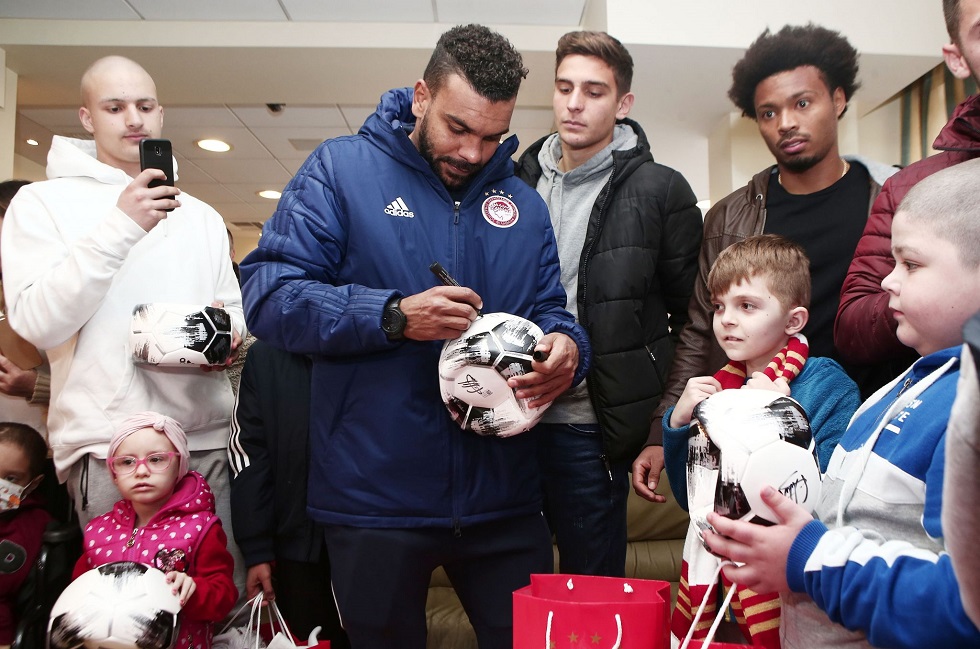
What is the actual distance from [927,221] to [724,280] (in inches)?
20.1

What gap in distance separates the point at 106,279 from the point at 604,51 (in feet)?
4.92

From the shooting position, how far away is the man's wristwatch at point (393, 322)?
1412 millimetres

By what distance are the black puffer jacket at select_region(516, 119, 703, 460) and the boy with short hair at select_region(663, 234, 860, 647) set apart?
330 millimetres

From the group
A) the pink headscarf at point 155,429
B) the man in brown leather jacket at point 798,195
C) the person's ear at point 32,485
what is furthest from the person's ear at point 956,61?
the person's ear at point 32,485

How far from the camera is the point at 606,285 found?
1.88 metres

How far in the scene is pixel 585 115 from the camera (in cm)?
205

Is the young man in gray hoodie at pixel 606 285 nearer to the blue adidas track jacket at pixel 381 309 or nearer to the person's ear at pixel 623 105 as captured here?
the person's ear at pixel 623 105

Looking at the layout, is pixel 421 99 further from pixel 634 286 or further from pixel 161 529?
pixel 161 529

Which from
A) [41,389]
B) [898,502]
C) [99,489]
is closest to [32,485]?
[41,389]

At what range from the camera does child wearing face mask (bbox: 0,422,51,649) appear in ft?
6.75

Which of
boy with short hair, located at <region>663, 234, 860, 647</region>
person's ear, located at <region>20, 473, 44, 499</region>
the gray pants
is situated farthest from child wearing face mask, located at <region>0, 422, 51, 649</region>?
boy with short hair, located at <region>663, 234, 860, 647</region>

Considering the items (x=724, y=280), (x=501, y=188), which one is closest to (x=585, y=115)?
(x=501, y=188)
